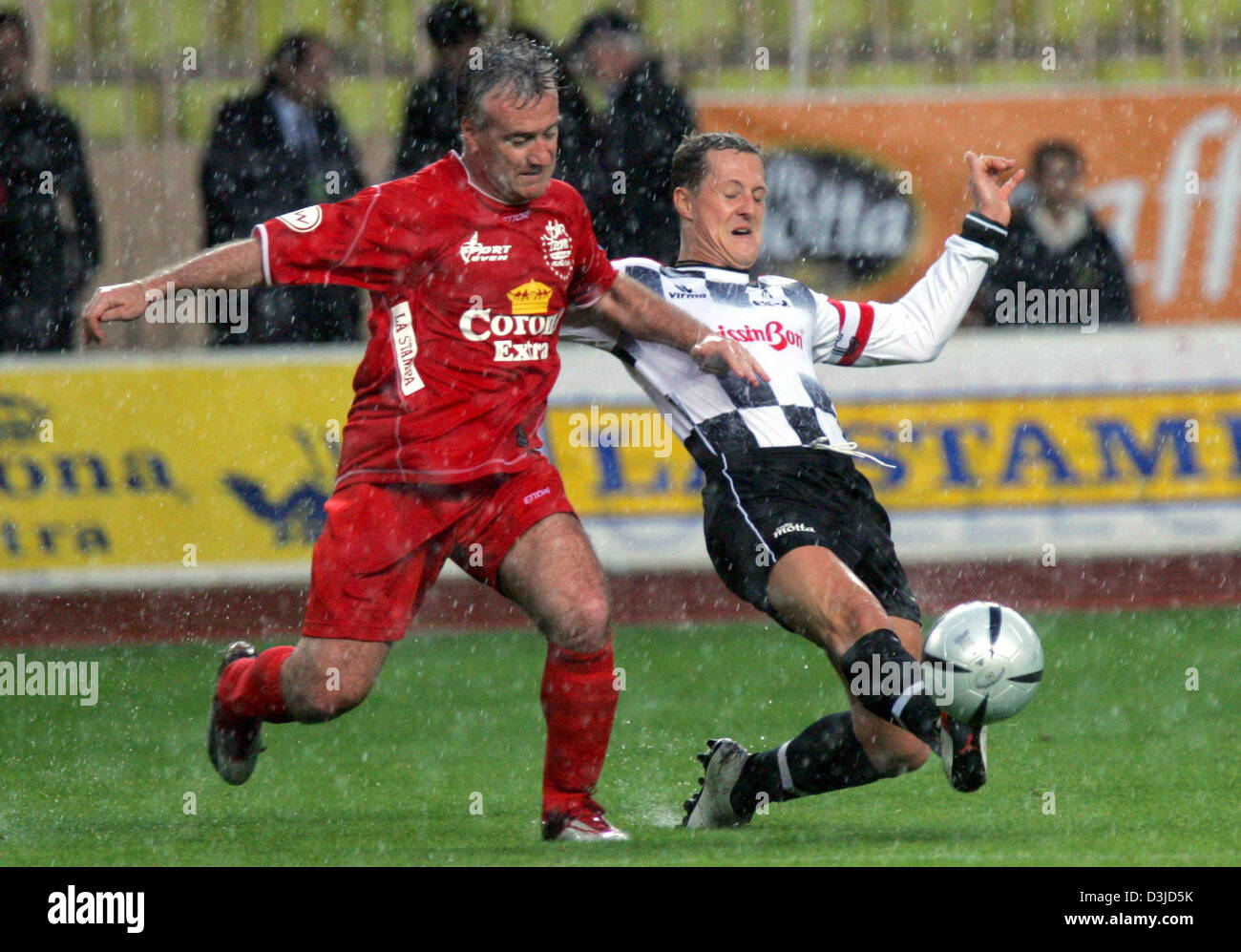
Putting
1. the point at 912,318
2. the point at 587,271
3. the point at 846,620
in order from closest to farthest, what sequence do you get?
the point at 846,620, the point at 587,271, the point at 912,318

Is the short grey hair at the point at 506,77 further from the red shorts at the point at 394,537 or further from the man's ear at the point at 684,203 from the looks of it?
the red shorts at the point at 394,537

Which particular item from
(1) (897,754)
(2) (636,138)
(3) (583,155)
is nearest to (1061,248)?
(2) (636,138)

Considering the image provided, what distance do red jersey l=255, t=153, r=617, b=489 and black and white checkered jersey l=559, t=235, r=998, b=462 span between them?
0.37 metres

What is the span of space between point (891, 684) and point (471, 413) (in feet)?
4.15

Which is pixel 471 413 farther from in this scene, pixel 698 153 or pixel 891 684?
pixel 891 684

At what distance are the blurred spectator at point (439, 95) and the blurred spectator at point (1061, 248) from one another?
279 cm

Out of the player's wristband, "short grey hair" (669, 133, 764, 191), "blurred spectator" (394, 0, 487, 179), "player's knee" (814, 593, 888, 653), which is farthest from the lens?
"blurred spectator" (394, 0, 487, 179)

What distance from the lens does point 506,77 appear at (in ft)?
17.9

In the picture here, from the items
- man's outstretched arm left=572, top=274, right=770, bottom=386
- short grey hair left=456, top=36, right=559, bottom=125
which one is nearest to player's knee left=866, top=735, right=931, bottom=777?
man's outstretched arm left=572, top=274, right=770, bottom=386

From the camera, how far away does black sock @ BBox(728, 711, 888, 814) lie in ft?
18.6

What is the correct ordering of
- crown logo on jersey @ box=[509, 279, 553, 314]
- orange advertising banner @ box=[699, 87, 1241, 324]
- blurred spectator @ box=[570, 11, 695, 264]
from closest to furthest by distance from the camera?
crown logo on jersey @ box=[509, 279, 553, 314] < blurred spectator @ box=[570, 11, 695, 264] < orange advertising banner @ box=[699, 87, 1241, 324]

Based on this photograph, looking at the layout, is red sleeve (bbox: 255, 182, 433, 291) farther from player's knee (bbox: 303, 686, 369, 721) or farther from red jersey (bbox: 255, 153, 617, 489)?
player's knee (bbox: 303, 686, 369, 721)

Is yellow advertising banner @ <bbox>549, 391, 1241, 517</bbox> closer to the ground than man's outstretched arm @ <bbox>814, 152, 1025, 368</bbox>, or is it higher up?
closer to the ground

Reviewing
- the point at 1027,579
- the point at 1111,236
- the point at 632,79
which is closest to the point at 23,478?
the point at 632,79
